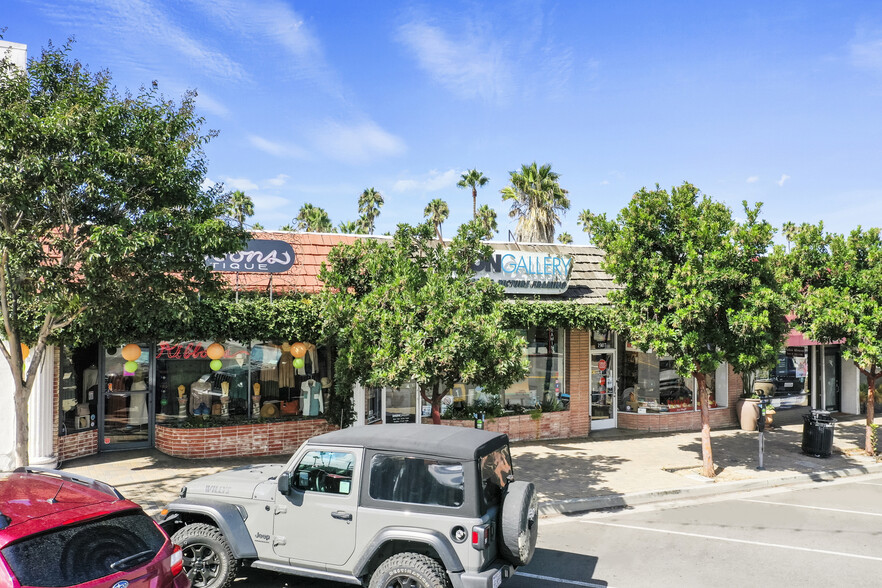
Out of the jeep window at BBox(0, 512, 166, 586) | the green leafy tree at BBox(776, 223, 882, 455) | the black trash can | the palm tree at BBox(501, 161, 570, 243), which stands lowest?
the black trash can

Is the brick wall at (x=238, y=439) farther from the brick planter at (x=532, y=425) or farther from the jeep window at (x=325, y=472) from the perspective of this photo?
the jeep window at (x=325, y=472)

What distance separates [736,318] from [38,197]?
11.5 m

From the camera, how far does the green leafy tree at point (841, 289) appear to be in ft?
44.3

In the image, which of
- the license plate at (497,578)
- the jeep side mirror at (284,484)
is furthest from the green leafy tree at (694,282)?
the jeep side mirror at (284,484)

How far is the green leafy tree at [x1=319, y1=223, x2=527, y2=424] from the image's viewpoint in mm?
9125

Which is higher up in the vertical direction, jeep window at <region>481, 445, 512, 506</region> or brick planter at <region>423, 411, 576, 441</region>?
jeep window at <region>481, 445, 512, 506</region>

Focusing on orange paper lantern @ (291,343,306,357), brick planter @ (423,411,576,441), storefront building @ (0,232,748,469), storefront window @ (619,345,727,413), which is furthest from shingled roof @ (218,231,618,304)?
brick planter @ (423,411,576,441)

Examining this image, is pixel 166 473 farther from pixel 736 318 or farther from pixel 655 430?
pixel 655 430

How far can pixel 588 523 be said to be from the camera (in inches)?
378

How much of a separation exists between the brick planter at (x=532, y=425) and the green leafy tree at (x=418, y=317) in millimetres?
5111

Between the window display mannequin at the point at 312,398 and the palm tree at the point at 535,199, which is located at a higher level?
the palm tree at the point at 535,199

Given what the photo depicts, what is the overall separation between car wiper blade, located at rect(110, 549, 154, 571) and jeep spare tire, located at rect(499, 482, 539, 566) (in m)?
3.03

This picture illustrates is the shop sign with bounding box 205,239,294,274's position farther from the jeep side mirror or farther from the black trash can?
the black trash can

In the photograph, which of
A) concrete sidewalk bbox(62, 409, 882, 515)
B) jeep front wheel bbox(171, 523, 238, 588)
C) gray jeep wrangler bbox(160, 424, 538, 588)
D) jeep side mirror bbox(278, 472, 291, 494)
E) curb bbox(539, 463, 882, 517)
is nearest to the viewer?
gray jeep wrangler bbox(160, 424, 538, 588)
